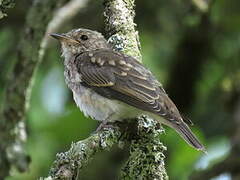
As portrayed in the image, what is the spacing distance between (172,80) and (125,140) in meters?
3.21

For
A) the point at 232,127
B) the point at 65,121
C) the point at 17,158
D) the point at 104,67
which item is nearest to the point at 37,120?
the point at 65,121

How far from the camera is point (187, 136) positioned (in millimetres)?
5066

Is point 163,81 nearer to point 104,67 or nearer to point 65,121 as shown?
point 65,121

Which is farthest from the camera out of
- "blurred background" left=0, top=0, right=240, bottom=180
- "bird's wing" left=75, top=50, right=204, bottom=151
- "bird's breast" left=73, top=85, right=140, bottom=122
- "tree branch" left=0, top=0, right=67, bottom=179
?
"blurred background" left=0, top=0, right=240, bottom=180

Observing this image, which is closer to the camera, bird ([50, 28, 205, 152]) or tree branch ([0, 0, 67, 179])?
tree branch ([0, 0, 67, 179])

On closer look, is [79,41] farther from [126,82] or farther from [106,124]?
[106,124]

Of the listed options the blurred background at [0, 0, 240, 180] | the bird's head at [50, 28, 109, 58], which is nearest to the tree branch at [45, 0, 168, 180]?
the bird's head at [50, 28, 109, 58]

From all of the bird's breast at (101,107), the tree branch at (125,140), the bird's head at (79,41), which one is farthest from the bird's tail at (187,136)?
the bird's head at (79,41)

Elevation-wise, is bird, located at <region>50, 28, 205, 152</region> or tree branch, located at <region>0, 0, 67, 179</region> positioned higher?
bird, located at <region>50, 28, 205, 152</region>

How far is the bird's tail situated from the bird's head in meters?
1.42

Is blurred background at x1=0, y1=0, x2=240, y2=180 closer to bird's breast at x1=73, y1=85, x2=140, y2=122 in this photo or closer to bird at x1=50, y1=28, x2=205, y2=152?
bird at x1=50, y1=28, x2=205, y2=152

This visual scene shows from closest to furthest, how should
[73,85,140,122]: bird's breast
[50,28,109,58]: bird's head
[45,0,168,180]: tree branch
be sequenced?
[45,0,168,180]: tree branch
[73,85,140,122]: bird's breast
[50,28,109,58]: bird's head

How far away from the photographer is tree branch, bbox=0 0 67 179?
4559mm

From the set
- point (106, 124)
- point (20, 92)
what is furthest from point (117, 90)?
point (20, 92)
